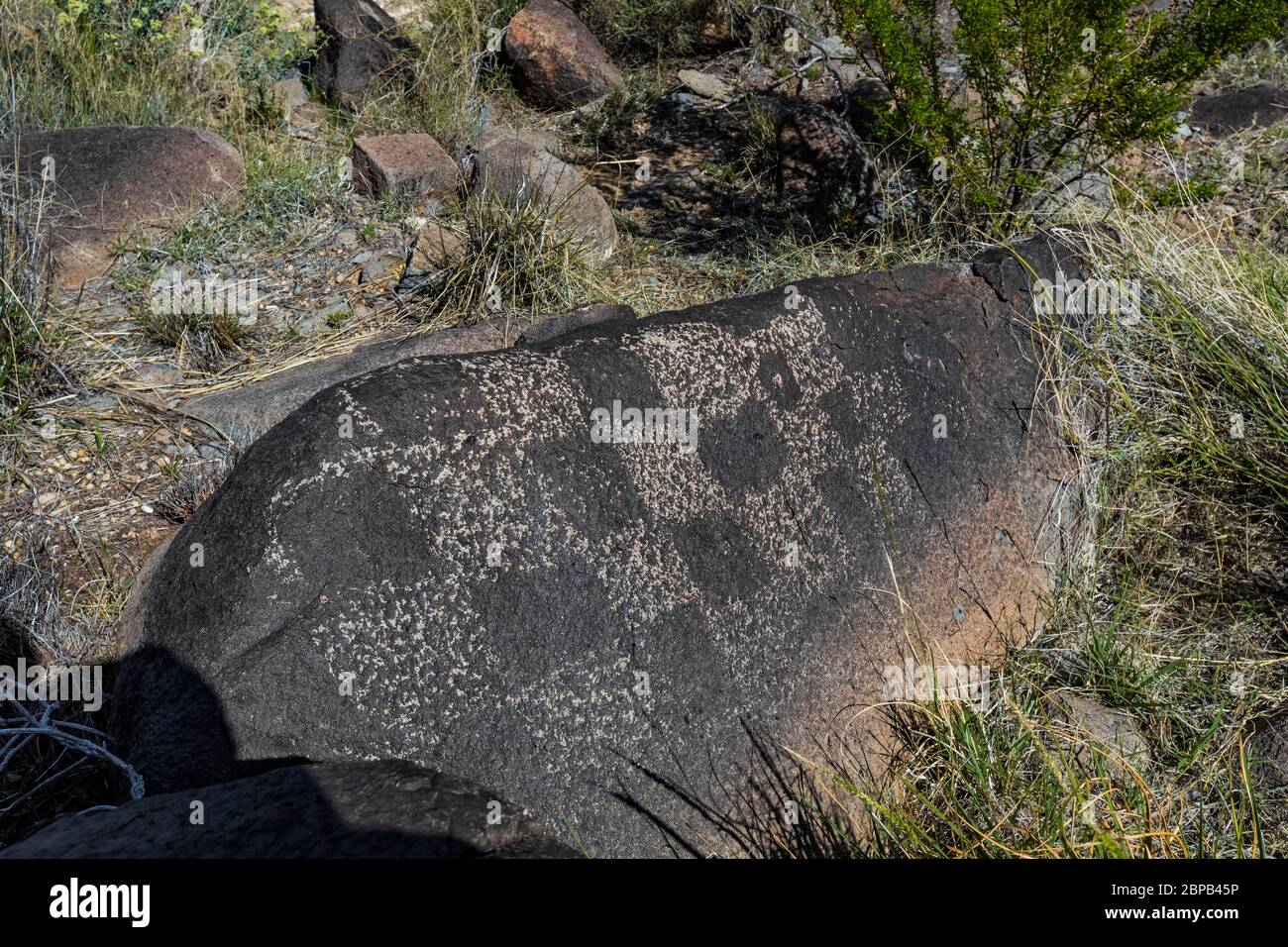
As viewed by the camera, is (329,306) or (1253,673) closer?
(1253,673)

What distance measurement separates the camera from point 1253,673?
2.54 meters

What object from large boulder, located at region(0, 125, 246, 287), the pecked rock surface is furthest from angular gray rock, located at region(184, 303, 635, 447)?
large boulder, located at region(0, 125, 246, 287)

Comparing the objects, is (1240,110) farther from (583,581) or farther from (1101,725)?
(583,581)

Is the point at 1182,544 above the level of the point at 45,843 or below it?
above

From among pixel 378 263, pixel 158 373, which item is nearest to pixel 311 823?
pixel 158 373

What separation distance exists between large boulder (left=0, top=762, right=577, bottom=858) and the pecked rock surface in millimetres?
235

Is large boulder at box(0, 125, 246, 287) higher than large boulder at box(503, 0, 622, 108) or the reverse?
the reverse

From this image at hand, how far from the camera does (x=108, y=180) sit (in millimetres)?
4512

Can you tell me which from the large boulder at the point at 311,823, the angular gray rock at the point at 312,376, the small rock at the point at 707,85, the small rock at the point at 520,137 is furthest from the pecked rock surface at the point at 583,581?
the small rock at the point at 707,85

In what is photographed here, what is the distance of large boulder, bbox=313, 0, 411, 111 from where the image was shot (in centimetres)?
644

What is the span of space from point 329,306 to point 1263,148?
15.6 ft

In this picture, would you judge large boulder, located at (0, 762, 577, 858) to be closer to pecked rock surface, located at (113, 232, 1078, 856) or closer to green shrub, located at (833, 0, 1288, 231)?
pecked rock surface, located at (113, 232, 1078, 856)
